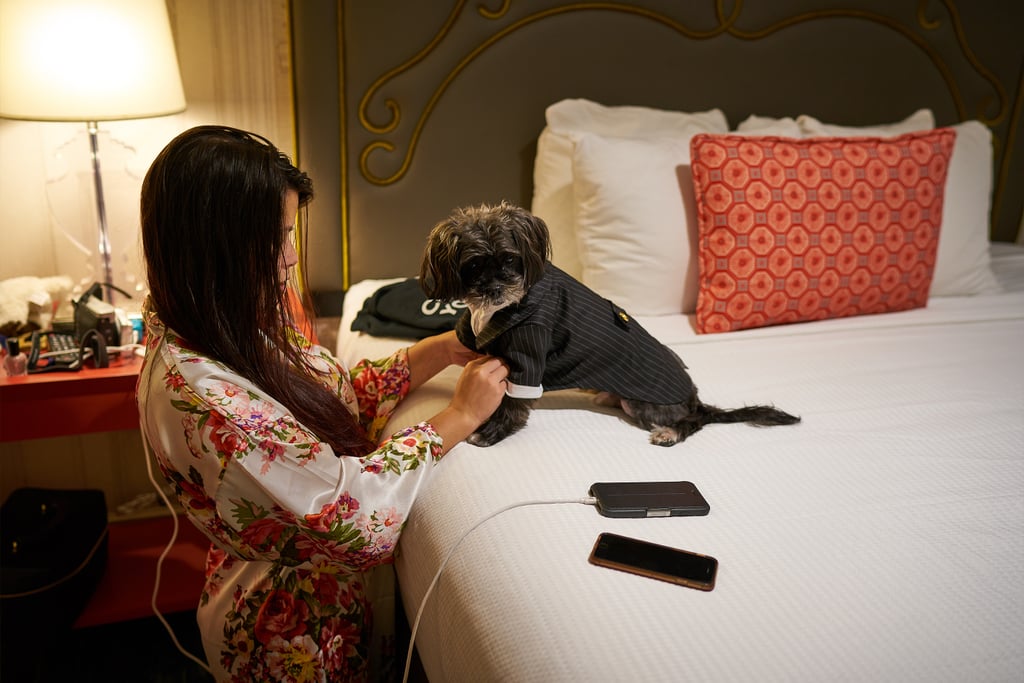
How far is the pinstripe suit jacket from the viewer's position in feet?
4.30

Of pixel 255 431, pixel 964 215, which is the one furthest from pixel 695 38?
pixel 255 431

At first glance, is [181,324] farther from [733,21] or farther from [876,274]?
[733,21]

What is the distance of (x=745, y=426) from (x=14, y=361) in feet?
5.09

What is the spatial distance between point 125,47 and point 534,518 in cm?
138

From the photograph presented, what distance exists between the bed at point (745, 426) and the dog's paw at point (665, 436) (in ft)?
0.07

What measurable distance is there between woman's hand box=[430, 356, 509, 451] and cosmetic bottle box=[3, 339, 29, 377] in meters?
1.03

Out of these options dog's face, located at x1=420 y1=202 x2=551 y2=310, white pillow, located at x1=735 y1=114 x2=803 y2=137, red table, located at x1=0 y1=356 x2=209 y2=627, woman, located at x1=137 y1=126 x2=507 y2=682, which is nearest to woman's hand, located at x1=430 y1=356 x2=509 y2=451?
woman, located at x1=137 y1=126 x2=507 y2=682

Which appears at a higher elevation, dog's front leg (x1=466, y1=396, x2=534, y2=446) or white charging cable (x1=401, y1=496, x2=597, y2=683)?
dog's front leg (x1=466, y1=396, x2=534, y2=446)

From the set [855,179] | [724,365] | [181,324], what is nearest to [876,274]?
[855,179]

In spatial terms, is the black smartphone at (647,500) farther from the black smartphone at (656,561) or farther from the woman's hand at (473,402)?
the woman's hand at (473,402)

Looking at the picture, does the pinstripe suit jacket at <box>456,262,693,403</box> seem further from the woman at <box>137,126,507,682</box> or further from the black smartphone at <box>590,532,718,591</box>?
the black smartphone at <box>590,532,718,591</box>

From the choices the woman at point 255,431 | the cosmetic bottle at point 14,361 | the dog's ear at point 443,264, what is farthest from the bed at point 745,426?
the cosmetic bottle at point 14,361

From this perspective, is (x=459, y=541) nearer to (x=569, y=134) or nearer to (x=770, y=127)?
(x=569, y=134)

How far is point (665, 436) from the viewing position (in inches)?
54.1
